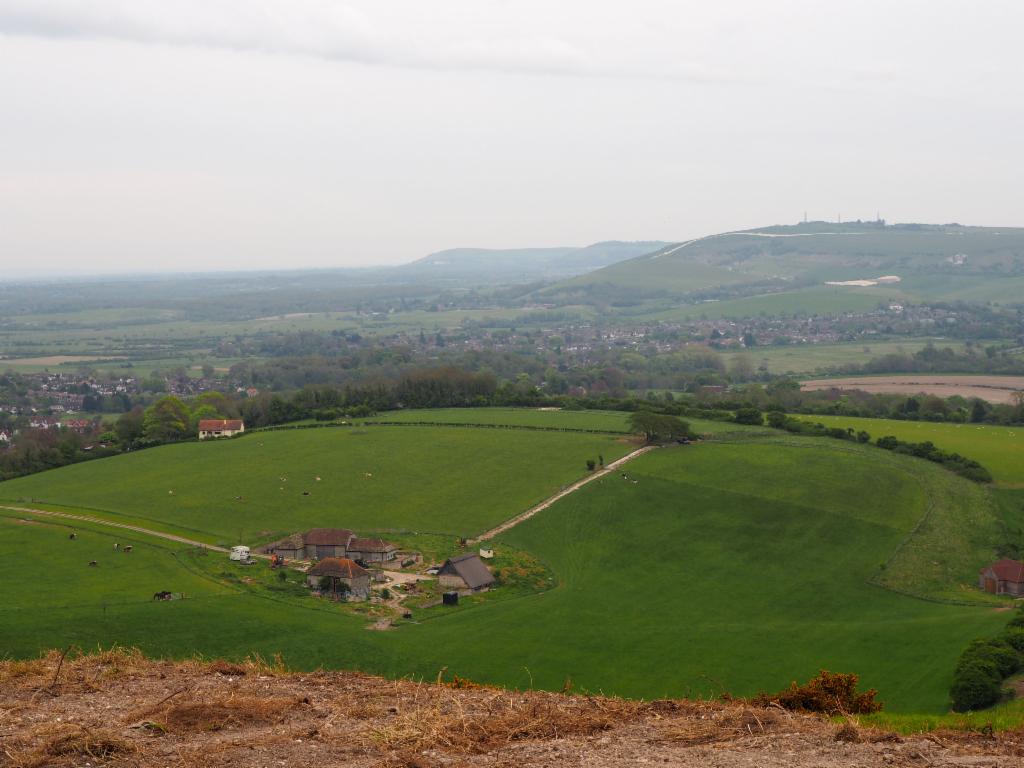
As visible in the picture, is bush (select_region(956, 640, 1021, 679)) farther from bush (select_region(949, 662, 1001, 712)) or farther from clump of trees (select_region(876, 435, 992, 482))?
clump of trees (select_region(876, 435, 992, 482))

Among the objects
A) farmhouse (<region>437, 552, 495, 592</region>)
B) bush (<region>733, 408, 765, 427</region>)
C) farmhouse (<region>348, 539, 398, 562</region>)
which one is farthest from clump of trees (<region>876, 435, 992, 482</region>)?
farmhouse (<region>348, 539, 398, 562</region>)

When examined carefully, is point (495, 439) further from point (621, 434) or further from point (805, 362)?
point (805, 362)

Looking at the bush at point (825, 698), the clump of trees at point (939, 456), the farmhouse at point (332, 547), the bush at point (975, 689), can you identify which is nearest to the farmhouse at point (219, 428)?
the farmhouse at point (332, 547)

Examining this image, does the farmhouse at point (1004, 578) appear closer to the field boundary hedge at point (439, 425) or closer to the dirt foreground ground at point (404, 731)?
the field boundary hedge at point (439, 425)

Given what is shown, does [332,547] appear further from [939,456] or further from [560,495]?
[939,456]

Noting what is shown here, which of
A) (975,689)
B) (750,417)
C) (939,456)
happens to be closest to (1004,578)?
(975,689)

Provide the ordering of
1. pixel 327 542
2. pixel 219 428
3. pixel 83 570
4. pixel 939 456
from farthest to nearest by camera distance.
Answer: pixel 219 428
pixel 939 456
pixel 327 542
pixel 83 570
